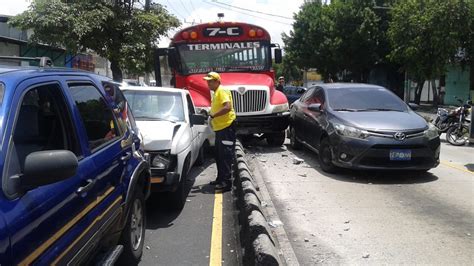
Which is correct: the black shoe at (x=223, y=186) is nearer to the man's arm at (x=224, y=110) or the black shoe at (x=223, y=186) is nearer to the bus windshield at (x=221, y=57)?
the man's arm at (x=224, y=110)

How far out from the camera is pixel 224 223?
6.30 meters

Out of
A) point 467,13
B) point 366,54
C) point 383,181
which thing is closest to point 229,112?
point 383,181

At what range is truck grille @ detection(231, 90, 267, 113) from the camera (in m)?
11.7

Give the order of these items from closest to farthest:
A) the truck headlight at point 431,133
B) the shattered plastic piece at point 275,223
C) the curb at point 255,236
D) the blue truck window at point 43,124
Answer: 1. the blue truck window at point 43,124
2. the curb at point 255,236
3. the shattered plastic piece at point 275,223
4. the truck headlight at point 431,133

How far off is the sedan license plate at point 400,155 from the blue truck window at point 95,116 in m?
5.22

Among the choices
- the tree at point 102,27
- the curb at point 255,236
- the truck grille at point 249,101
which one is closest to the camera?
the curb at point 255,236

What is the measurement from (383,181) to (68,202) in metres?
6.56

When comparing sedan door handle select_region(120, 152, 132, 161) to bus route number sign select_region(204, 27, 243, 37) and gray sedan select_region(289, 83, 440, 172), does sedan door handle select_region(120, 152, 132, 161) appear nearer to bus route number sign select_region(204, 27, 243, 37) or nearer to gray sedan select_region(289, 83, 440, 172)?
gray sedan select_region(289, 83, 440, 172)

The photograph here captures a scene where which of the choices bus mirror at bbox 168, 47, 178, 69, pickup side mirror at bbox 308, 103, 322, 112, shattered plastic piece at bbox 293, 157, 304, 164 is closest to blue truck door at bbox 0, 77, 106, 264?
pickup side mirror at bbox 308, 103, 322, 112

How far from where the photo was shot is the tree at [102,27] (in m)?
19.7

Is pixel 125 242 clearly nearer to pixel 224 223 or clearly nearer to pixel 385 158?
pixel 224 223

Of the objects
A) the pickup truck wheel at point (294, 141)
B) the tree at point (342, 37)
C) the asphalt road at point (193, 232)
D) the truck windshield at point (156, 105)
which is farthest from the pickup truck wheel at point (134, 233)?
the tree at point (342, 37)

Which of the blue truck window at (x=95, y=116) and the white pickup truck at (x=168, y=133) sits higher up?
the blue truck window at (x=95, y=116)

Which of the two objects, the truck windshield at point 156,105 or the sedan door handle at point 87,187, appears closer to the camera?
the sedan door handle at point 87,187
